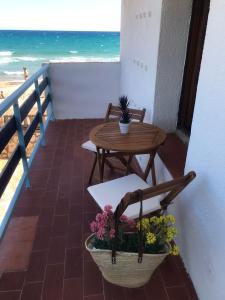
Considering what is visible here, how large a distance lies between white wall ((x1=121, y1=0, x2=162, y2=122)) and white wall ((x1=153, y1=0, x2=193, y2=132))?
0.06 metres

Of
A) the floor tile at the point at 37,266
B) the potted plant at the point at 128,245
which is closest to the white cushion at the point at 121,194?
the potted plant at the point at 128,245

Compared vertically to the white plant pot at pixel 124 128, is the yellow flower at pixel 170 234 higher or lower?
lower

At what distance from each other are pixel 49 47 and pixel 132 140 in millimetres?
31579

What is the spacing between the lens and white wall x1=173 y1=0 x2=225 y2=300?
112 cm

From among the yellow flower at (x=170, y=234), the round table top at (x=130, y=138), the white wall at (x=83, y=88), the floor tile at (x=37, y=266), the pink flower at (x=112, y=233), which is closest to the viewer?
the pink flower at (x=112, y=233)

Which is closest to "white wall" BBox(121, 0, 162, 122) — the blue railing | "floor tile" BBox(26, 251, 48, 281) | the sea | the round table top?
the round table top

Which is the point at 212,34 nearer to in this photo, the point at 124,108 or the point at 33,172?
the point at 124,108

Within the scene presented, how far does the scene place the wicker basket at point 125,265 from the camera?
1239 mm

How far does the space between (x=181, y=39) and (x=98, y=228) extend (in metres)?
1.75

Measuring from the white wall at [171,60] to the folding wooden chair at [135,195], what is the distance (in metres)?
0.88

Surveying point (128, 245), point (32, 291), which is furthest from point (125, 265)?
point (32, 291)

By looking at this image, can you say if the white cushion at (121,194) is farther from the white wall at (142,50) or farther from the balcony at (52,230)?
the white wall at (142,50)

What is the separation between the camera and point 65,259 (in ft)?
5.48

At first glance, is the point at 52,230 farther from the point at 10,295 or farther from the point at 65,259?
the point at 10,295
